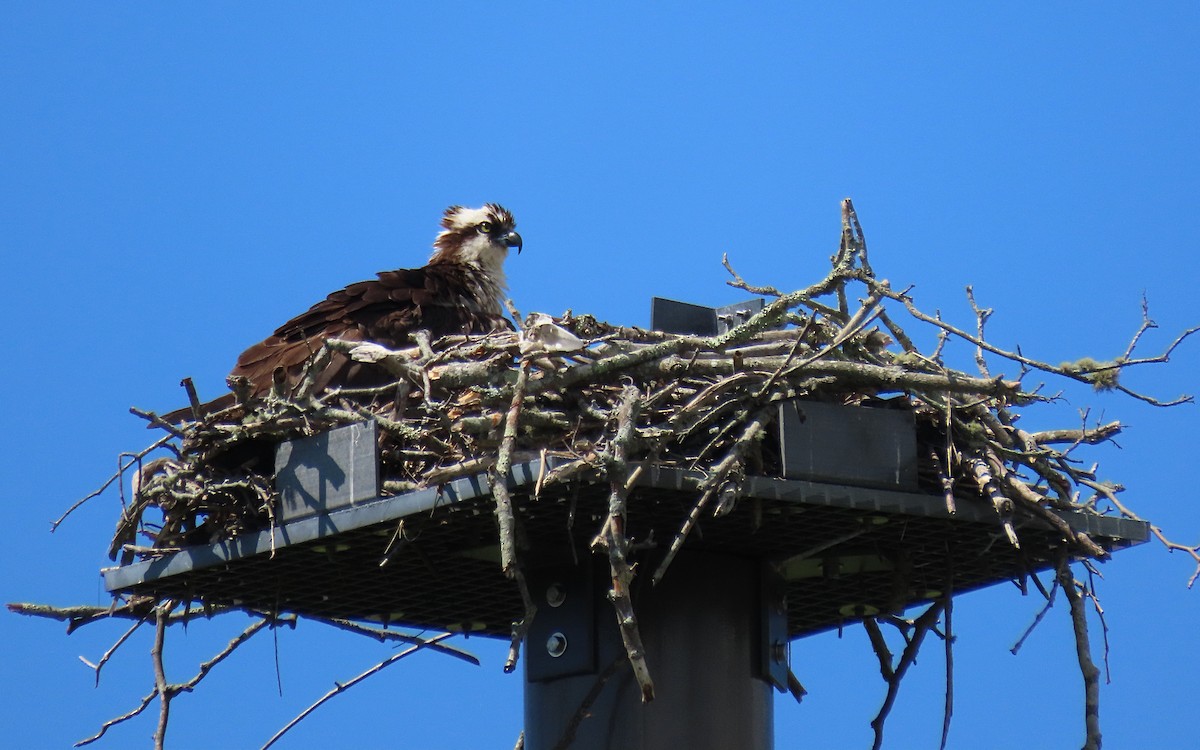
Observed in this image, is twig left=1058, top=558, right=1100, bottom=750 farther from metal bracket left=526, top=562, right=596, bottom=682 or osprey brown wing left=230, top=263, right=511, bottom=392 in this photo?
osprey brown wing left=230, top=263, right=511, bottom=392

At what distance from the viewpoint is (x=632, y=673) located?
6996 millimetres

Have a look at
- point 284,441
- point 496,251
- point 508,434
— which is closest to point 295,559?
point 284,441

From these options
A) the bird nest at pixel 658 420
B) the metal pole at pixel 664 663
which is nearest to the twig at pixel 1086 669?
the bird nest at pixel 658 420

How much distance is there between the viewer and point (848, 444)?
6.60 m

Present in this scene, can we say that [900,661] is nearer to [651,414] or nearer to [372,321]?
[651,414]

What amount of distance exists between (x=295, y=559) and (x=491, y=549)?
2.43 feet

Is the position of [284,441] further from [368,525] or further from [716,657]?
[716,657]

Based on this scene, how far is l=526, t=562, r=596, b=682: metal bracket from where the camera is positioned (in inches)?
279

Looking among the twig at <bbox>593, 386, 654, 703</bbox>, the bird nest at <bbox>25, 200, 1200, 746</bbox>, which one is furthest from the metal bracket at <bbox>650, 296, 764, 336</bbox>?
the twig at <bbox>593, 386, 654, 703</bbox>

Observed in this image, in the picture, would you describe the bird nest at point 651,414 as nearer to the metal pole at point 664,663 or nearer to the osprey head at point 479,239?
the metal pole at point 664,663

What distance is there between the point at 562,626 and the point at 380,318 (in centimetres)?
221

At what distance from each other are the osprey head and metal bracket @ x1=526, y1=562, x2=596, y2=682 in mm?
3600

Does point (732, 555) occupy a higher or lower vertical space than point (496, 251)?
lower

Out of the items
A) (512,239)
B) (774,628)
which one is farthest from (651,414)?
(512,239)
